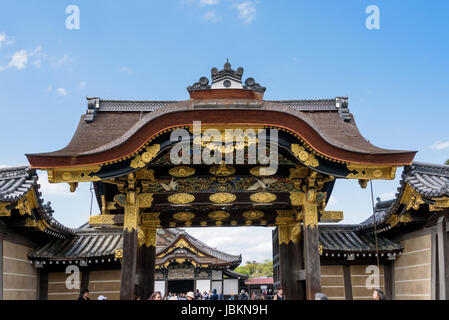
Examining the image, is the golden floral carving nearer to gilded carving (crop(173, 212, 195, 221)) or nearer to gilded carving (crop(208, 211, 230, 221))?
gilded carving (crop(173, 212, 195, 221))

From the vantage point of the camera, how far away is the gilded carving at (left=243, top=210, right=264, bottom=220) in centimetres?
1124

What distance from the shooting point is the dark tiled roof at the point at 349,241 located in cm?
1205

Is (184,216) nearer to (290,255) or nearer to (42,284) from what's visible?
(290,255)

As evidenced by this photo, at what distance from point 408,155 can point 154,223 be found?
6.98m

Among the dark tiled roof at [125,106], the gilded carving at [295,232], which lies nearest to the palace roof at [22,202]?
the dark tiled roof at [125,106]

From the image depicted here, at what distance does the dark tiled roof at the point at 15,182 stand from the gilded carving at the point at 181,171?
11.8 feet

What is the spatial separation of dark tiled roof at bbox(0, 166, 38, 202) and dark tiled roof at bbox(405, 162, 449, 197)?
9509 millimetres

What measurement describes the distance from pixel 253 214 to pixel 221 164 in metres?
2.87

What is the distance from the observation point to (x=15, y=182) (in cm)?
1031

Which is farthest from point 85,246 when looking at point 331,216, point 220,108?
point 331,216

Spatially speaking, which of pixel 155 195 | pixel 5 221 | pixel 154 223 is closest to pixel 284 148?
pixel 155 195

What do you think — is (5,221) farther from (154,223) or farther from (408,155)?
(408,155)

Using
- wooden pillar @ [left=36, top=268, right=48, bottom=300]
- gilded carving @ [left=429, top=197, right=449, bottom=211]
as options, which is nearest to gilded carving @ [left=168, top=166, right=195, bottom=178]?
gilded carving @ [left=429, top=197, right=449, bottom=211]

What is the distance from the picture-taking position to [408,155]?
26.5ft
